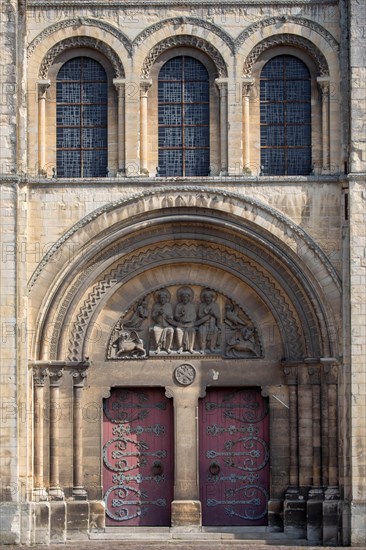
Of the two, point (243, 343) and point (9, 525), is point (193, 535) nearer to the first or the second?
point (9, 525)

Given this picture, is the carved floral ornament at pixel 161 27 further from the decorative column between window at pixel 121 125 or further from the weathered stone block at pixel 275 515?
the weathered stone block at pixel 275 515

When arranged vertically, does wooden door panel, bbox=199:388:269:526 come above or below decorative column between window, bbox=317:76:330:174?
below

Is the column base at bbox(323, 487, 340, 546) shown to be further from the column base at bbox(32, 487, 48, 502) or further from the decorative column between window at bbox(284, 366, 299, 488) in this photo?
the column base at bbox(32, 487, 48, 502)

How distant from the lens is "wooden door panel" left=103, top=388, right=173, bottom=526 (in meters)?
28.9

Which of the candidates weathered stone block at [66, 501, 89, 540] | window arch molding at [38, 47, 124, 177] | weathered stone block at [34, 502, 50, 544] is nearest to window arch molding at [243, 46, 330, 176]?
window arch molding at [38, 47, 124, 177]

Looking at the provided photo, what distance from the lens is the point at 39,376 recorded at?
28.3 metres

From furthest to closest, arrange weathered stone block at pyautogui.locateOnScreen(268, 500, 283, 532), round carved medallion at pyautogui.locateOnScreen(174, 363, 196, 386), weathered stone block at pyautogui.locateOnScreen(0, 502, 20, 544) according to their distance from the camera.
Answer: round carved medallion at pyautogui.locateOnScreen(174, 363, 196, 386) → weathered stone block at pyautogui.locateOnScreen(268, 500, 283, 532) → weathered stone block at pyautogui.locateOnScreen(0, 502, 20, 544)

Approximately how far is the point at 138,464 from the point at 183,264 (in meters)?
3.64

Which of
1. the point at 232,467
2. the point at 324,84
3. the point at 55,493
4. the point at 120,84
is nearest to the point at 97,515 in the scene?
the point at 55,493

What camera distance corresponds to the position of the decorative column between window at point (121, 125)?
28.7 m

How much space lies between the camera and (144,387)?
2888cm

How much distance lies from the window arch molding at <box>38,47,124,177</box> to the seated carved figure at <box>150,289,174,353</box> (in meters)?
2.42

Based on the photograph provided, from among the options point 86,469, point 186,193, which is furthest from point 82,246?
point 86,469

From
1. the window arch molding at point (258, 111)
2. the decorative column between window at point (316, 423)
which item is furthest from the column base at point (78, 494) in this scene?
the window arch molding at point (258, 111)
